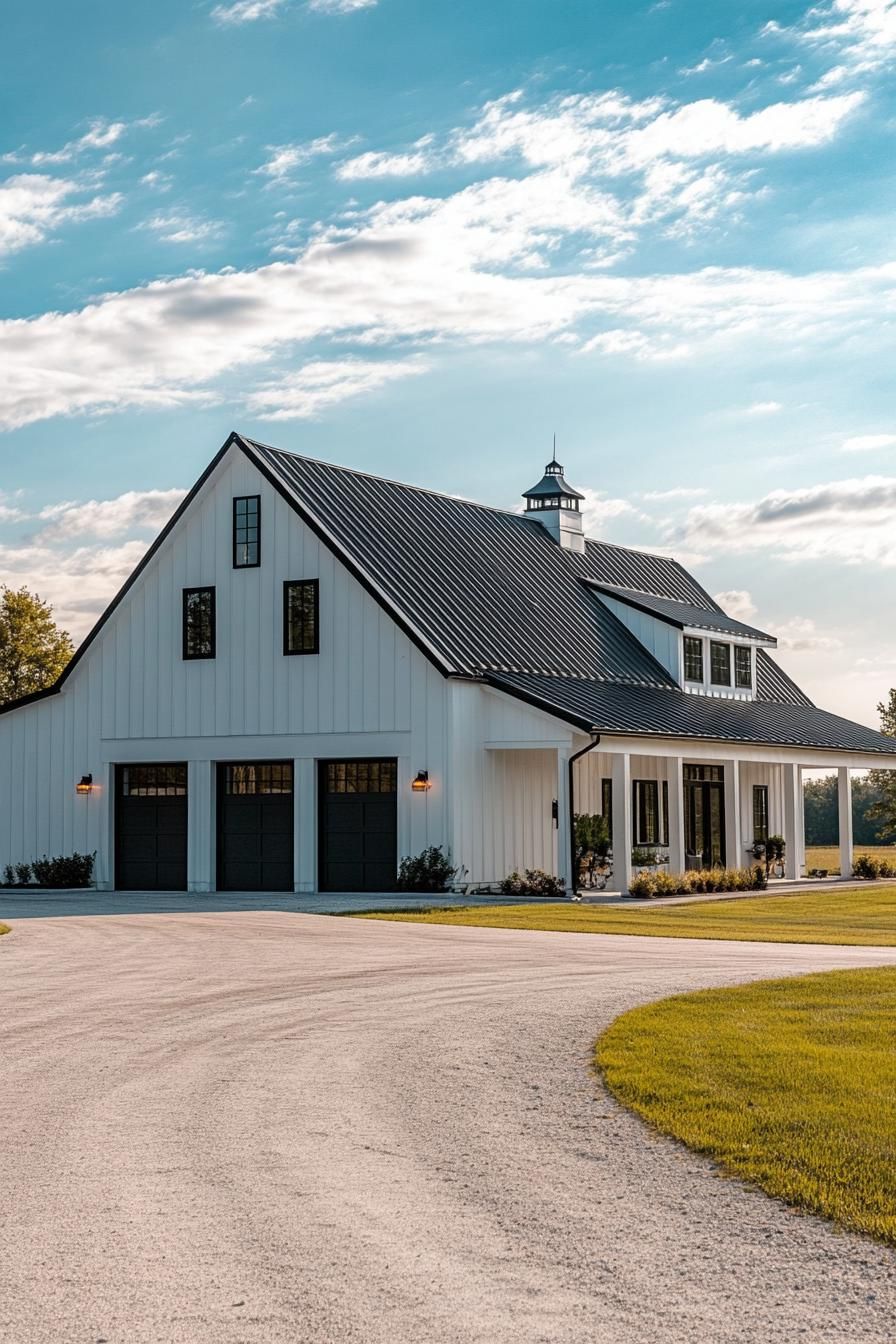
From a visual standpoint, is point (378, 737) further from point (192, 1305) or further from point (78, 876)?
point (192, 1305)

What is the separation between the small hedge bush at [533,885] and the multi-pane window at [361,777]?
293 centimetres

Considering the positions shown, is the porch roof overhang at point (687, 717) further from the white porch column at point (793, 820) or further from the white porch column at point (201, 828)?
the white porch column at point (201, 828)

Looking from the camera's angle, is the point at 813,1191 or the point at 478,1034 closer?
the point at 813,1191

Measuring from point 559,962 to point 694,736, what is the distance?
604 inches

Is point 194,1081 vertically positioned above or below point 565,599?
below

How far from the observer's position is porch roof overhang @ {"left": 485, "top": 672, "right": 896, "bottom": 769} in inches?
1172

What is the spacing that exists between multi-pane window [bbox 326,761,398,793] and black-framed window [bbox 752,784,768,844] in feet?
42.6

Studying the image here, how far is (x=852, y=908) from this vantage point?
28531 millimetres

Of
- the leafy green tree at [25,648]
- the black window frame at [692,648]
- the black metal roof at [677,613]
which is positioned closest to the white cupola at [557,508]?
the black metal roof at [677,613]

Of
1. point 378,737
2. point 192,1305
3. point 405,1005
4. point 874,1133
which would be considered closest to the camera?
point 192,1305

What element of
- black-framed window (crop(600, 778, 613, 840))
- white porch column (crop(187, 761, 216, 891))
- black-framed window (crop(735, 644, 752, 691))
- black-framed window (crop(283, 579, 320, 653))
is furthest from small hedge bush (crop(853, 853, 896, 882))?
white porch column (crop(187, 761, 216, 891))

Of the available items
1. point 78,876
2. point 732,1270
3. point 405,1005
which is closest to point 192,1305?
point 732,1270

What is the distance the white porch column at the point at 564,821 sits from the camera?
2888cm

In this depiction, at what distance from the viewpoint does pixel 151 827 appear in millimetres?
33781
